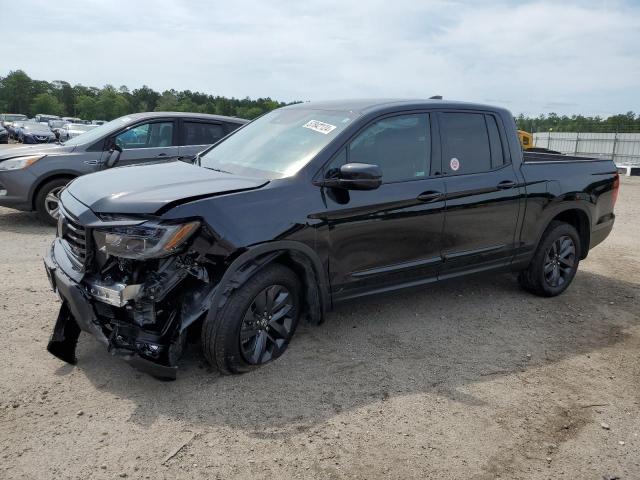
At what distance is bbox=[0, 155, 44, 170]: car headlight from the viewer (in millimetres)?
7535

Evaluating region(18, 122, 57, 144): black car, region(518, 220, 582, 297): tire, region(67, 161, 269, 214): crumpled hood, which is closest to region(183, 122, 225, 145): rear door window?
region(67, 161, 269, 214): crumpled hood

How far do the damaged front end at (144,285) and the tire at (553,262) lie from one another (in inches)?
136

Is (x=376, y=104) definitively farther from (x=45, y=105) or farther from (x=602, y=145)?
(x=45, y=105)

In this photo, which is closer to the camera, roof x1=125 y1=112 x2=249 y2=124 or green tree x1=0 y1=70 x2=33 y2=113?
roof x1=125 y1=112 x2=249 y2=124

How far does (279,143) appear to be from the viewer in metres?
4.25

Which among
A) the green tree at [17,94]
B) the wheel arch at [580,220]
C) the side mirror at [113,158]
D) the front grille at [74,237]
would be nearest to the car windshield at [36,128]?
the side mirror at [113,158]

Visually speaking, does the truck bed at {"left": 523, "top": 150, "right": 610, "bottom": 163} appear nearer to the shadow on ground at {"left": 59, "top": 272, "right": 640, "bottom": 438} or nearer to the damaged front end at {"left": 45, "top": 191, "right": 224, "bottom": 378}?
the shadow on ground at {"left": 59, "top": 272, "right": 640, "bottom": 438}

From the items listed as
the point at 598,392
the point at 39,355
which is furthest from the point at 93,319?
the point at 598,392

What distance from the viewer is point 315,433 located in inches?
121

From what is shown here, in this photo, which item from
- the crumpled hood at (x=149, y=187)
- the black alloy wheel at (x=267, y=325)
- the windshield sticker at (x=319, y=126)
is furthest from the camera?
the windshield sticker at (x=319, y=126)

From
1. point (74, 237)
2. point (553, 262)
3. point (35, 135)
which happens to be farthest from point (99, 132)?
point (35, 135)

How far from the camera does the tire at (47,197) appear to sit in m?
7.66

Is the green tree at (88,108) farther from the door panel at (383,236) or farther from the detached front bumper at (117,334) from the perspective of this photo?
the detached front bumper at (117,334)

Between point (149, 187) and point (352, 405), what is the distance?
6.07ft
